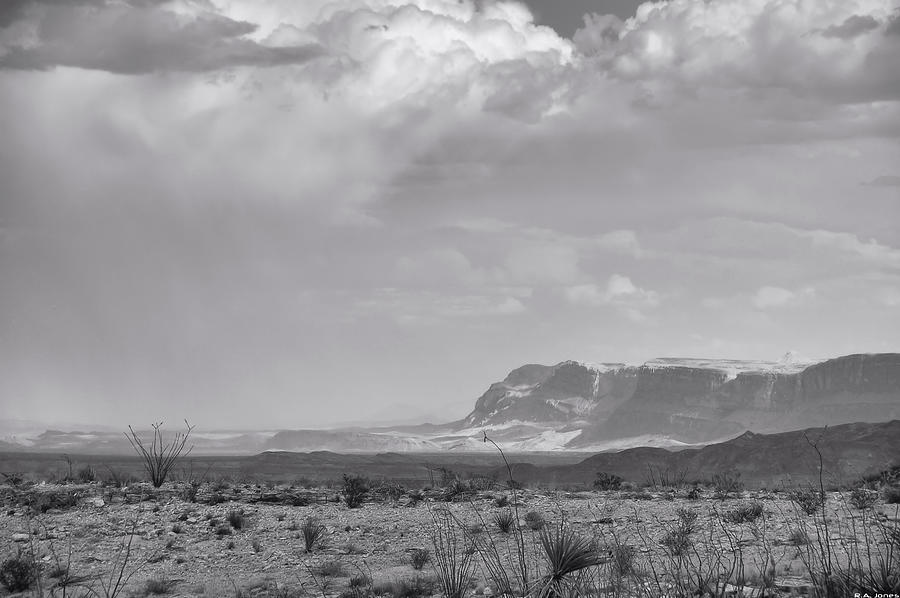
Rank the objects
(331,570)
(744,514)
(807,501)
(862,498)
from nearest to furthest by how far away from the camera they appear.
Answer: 1. (862,498)
2. (331,570)
3. (744,514)
4. (807,501)

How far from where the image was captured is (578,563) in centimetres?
833

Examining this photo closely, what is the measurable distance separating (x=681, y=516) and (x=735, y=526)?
135 centimetres

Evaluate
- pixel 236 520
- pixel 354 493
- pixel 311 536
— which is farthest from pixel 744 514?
pixel 354 493

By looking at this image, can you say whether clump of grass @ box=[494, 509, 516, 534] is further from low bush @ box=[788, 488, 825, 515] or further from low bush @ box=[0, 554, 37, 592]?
low bush @ box=[0, 554, 37, 592]

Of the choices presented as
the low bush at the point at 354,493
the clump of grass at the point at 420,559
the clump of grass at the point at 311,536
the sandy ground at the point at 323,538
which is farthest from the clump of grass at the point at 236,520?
the clump of grass at the point at 420,559

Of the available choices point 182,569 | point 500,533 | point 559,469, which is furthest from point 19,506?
point 559,469

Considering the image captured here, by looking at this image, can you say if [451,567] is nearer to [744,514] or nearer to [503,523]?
[503,523]

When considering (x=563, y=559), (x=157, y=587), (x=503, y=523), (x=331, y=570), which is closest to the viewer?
(x=563, y=559)

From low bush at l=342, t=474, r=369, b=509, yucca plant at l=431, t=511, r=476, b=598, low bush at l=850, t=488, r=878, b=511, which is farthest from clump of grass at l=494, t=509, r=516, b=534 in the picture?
low bush at l=850, t=488, r=878, b=511

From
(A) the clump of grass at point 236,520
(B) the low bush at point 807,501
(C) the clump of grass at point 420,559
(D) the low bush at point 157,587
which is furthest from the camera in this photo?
A: (A) the clump of grass at point 236,520

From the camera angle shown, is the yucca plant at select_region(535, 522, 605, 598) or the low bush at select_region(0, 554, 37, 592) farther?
the low bush at select_region(0, 554, 37, 592)

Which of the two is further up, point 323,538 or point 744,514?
point 744,514

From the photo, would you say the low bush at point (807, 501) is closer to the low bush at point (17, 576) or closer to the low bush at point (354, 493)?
the low bush at point (354, 493)

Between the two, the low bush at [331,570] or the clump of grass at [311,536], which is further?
the clump of grass at [311,536]
